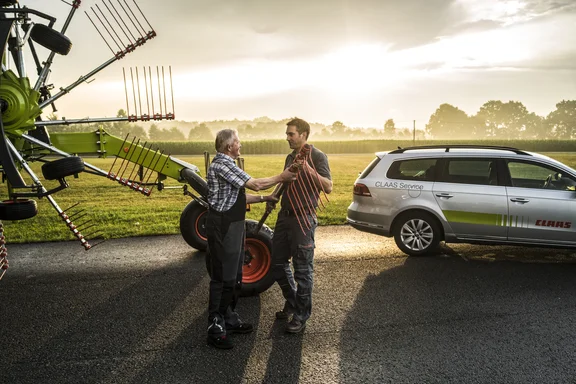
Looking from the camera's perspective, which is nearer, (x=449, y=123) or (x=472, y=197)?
(x=472, y=197)

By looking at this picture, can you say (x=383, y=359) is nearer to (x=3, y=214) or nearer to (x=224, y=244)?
(x=224, y=244)

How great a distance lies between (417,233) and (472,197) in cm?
103

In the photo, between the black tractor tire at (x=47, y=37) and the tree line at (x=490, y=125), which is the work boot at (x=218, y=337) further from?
the tree line at (x=490, y=125)

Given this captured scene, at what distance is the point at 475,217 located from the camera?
7070mm

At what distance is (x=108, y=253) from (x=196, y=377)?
472 cm

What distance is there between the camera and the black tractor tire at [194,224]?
7.43 metres

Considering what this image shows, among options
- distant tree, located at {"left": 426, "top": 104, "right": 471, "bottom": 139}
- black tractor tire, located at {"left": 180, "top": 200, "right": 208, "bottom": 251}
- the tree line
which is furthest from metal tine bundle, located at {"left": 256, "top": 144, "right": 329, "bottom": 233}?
distant tree, located at {"left": 426, "top": 104, "right": 471, "bottom": 139}

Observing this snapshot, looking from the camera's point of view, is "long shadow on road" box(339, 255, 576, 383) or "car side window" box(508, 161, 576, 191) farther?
"car side window" box(508, 161, 576, 191)

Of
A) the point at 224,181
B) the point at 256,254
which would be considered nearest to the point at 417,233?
the point at 256,254

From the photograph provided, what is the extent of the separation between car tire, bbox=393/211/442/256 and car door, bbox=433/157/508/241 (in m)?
0.29

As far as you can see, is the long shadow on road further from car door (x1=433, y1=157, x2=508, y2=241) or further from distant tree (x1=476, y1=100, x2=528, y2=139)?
distant tree (x1=476, y1=100, x2=528, y2=139)

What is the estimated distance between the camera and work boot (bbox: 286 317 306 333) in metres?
4.60

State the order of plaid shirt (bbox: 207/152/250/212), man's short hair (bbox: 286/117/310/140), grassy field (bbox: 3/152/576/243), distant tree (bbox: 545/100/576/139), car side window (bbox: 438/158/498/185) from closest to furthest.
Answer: plaid shirt (bbox: 207/152/250/212) < man's short hair (bbox: 286/117/310/140) < car side window (bbox: 438/158/498/185) < grassy field (bbox: 3/152/576/243) < distant tree (bbox: 545/100/576/139)

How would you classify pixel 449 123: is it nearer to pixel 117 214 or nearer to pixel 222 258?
pixel 117 214
